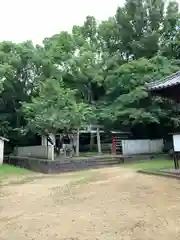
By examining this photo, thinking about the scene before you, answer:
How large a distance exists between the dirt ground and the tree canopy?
10.2 metres

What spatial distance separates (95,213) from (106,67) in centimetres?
1963

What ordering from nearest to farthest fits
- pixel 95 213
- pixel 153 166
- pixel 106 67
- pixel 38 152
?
1. pixel 95 213
2. pixel 153 166
3. pixel 38 152
4. pixel 106 67

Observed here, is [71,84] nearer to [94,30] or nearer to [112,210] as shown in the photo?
[94,30]

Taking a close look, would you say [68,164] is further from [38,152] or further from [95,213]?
[95,213]

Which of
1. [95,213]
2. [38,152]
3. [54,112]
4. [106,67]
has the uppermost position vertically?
[106,67]

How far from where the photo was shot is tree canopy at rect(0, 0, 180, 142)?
60.3 feet

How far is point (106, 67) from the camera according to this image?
23.6 meters

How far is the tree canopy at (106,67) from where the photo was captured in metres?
18.4

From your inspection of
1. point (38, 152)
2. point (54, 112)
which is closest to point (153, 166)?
point (54, 112)

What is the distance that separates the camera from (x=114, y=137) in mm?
19922

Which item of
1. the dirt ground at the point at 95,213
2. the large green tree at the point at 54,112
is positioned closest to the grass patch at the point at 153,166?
the dirt ground at the point at 95,213

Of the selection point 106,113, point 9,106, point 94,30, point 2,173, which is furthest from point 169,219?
point 94,30

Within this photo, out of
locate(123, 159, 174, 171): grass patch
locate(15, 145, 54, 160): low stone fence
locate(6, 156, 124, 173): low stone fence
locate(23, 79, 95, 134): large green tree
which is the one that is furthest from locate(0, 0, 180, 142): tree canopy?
locate(123, 159, 174, 171): grass patch

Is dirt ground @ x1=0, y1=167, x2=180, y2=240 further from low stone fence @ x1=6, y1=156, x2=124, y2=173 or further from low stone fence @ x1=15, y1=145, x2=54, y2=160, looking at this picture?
low stone fence @ x1=15, y1=145, x2=54, y2=160
